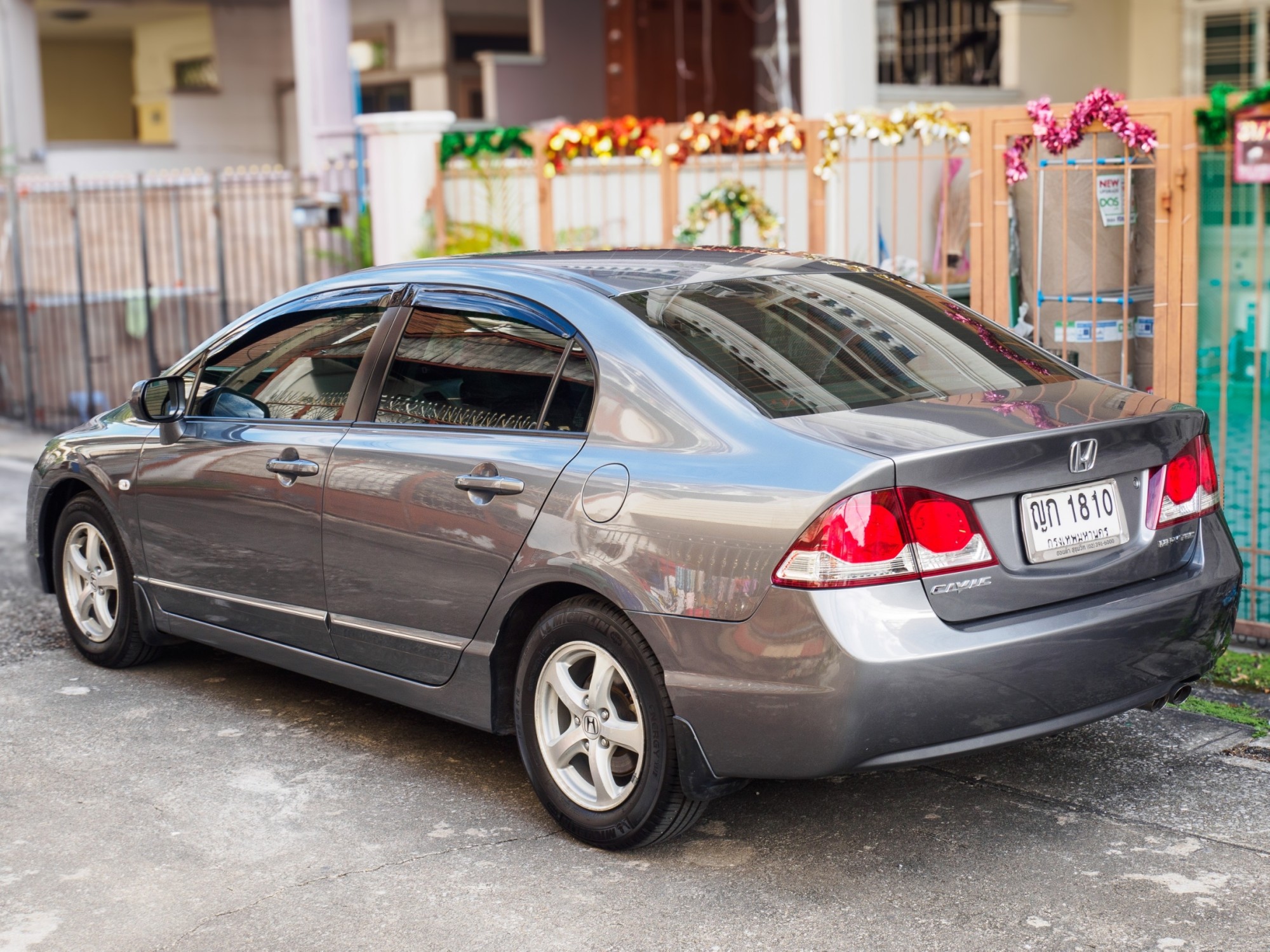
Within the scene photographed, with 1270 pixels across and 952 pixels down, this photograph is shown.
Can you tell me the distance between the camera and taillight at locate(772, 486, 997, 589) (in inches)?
143

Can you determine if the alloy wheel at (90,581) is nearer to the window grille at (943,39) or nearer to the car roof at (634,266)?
the car roof at (634,266)

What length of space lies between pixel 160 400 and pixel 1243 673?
4.03m

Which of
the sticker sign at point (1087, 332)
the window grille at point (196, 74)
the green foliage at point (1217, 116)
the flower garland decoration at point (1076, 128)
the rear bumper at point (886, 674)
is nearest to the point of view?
the rear bumper at point (886, 674)

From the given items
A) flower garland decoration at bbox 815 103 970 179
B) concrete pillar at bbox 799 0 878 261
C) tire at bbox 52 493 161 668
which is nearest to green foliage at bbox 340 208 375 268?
concrete pillar at bbox 799 0 878 261

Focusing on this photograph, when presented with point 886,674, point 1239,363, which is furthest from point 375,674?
point 1239,363

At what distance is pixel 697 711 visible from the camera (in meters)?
3.85

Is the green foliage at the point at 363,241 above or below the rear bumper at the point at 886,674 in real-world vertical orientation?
above

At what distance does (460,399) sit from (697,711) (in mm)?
1311

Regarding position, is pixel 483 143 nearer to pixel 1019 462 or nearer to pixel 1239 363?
pixel 1239 363

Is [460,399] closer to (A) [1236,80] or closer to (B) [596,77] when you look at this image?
(A) [1236,80]

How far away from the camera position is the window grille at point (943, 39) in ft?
48.8

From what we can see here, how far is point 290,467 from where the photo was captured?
4.98 m

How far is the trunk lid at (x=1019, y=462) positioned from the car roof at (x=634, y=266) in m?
0.85

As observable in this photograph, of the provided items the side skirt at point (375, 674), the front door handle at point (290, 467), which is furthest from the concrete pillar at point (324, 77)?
the front door handle at point (290, 467)
